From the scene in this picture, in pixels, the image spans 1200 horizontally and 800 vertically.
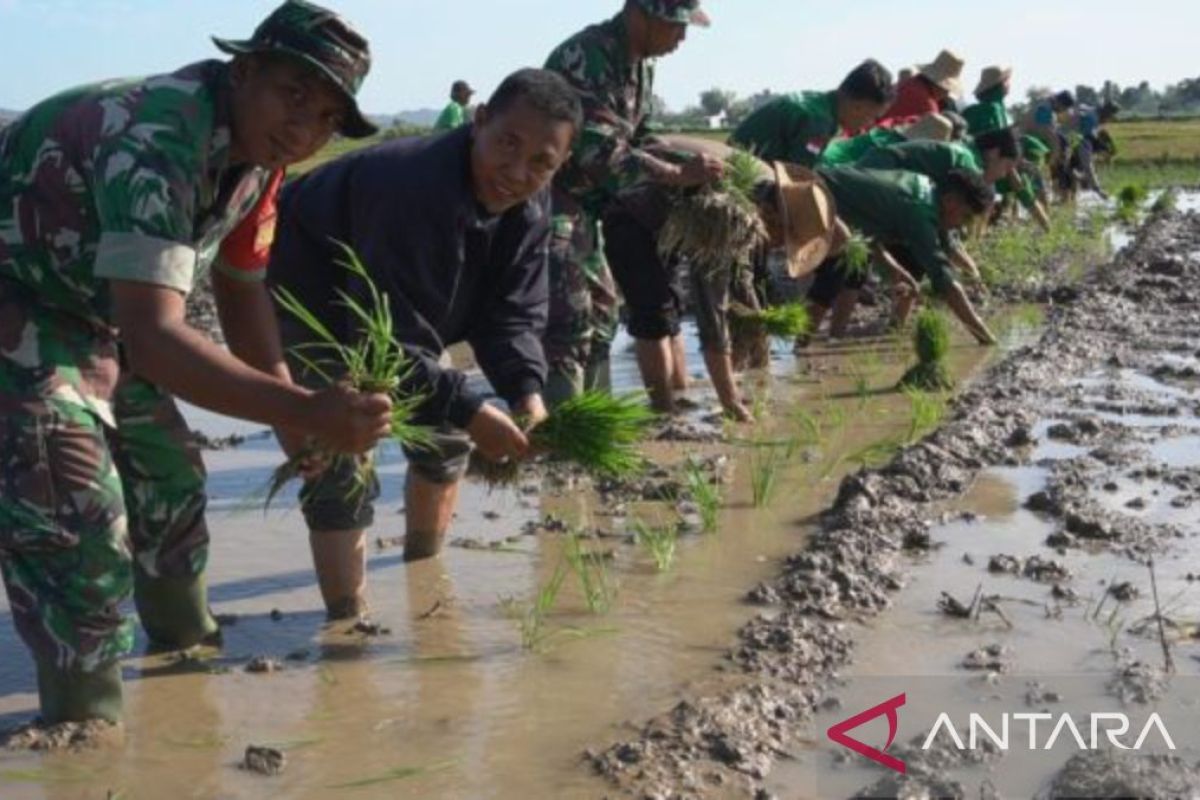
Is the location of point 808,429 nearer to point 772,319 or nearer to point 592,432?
point 772,319

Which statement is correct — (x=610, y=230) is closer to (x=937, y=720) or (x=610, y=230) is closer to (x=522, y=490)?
(x=522, y=490)

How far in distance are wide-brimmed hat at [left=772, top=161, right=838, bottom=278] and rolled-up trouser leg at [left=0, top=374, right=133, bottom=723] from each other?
371cm

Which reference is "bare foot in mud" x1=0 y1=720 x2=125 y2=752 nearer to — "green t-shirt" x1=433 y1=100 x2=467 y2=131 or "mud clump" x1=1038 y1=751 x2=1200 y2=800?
"mud clump" x1=1038 y1=751 x2=1200 y2=800

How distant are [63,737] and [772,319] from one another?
4.10m

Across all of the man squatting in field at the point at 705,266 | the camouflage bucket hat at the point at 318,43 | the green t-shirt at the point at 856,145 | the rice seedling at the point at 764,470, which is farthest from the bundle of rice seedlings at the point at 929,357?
the camouflage bucket hat at the point at 318,43

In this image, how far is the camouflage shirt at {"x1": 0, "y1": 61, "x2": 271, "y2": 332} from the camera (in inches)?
112

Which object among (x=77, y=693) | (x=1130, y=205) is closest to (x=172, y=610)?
(x=77, y=693)

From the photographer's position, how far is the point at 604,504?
5.44 m

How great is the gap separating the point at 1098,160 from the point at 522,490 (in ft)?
83.7

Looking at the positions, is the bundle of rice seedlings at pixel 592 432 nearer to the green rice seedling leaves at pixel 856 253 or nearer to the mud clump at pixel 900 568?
the mud clump at pixel 900 568

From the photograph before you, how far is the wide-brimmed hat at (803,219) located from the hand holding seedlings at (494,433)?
2847 millimetres

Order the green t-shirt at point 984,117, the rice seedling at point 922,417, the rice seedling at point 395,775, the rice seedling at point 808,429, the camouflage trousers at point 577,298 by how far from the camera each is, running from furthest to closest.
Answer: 1. the green t-shirt at point 984,117
2. the rice seedling at point 922,417
3. the rice seedling at point 808,429
4. the camouflage trousers at point 577,298
5. the rice seedling at point 395,775

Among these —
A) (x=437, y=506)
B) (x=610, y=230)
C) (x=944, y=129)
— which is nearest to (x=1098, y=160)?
(x=944, y=129)

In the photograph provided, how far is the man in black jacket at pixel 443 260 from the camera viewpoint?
3768mm
